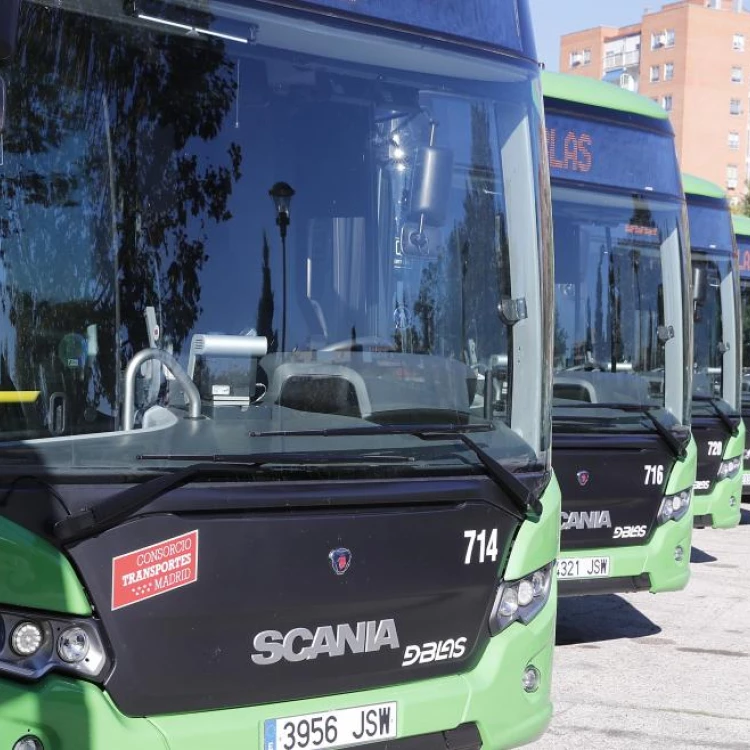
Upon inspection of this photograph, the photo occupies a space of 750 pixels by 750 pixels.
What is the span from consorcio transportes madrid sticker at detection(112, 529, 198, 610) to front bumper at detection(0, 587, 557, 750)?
29 centimetres

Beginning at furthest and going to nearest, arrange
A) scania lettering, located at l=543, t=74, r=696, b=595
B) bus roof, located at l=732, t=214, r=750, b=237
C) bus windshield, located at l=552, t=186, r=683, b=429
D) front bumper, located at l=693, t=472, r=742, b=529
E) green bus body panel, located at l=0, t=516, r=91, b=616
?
bus roof, located at l=732, t=214, r=750, b=237, front bumper, located at l=693, t=472, r=742, b=529, bus windshield, located at l=552, t=186, r=683, b=429, scania lettering, located at l=543, t=74, r=696, b=595, green bus body panel, located at l=0, t=516, r=91, b=616

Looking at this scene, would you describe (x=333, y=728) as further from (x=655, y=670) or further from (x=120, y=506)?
(x=655, y=670)

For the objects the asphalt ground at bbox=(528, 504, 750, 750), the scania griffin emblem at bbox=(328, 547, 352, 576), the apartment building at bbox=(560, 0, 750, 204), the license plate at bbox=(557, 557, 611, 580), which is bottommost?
the asphalt ground at bbox=(528, 504, 750, 750)

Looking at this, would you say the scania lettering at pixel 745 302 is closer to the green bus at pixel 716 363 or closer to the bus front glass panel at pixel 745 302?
the bus front glass panel at pixel 745 302

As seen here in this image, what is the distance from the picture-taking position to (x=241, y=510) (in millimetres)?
4039

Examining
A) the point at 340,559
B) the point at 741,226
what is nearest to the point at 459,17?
the point at 340,559

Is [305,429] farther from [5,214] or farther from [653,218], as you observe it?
[653,218]

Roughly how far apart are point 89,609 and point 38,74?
1.54m

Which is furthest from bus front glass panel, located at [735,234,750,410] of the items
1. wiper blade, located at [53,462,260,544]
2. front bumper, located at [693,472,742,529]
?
wiper blade, located at [53,462,260,544]

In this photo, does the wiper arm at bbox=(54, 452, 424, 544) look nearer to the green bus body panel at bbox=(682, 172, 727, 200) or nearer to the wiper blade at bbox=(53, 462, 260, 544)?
the wiper blade at bbox=(53, 462, 260, 544)

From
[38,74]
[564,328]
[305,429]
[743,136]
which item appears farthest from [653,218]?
[743,136]

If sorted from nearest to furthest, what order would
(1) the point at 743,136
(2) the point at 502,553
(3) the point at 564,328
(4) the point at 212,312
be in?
(4) the point at 212,312, (2) the point at 502,553, (3) the point at 564,328, (1) the point at 743,136

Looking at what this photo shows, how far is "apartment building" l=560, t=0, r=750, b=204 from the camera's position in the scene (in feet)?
281

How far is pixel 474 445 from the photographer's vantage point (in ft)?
15.3
